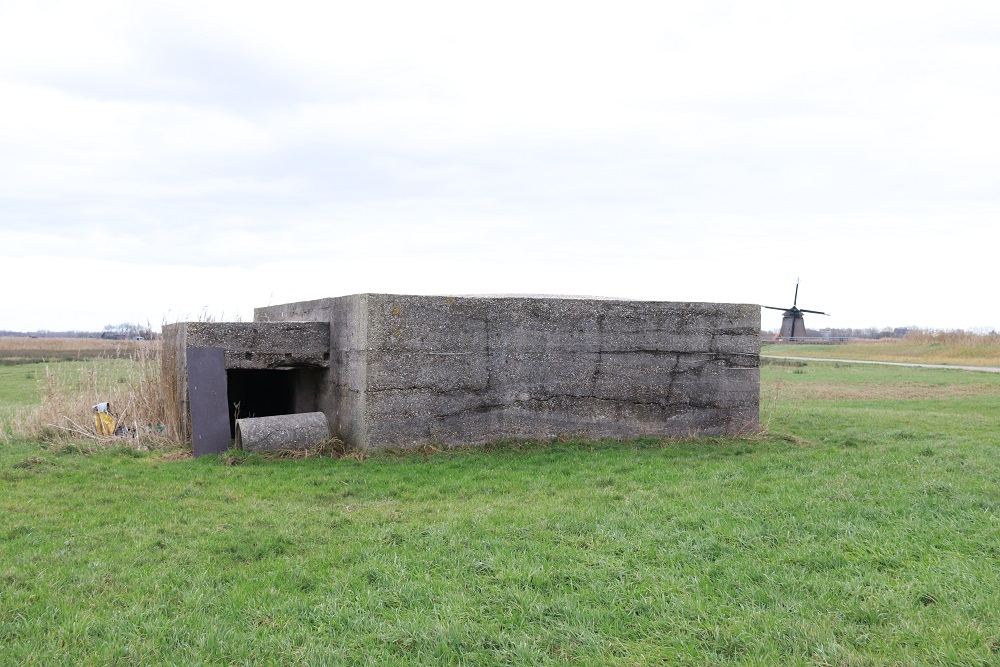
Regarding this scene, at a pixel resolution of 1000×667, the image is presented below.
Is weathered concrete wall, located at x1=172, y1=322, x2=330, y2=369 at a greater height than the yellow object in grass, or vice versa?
weathered concrete wall, located at x1=172, y1=322, x2=330, y2=369

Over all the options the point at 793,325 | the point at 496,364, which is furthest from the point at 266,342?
the point at 793,325

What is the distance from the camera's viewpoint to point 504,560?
438 cm

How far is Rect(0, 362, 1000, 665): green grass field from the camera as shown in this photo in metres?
3.35

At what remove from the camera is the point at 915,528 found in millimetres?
4875

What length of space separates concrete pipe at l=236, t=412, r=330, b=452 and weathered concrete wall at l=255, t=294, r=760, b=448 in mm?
402

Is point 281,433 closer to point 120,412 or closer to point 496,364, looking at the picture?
point 496,364

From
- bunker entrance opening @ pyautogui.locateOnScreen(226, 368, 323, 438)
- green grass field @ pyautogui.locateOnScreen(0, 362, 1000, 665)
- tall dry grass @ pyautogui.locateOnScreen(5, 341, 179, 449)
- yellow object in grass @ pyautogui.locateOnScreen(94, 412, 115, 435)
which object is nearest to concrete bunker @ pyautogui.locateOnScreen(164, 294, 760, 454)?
tall dry grass @ pyautogui.locateOnScreen(5, 341, 179, 449)

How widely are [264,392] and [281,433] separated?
10.7 ft

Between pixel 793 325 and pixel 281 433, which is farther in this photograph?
pixel 793 325

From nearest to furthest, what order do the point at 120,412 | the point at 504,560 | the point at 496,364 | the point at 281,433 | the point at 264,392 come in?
1. the point at 504,560
2. the point at 281,433
3. the point at 496,364
4. the point at 120,412
5. the point at 264,392

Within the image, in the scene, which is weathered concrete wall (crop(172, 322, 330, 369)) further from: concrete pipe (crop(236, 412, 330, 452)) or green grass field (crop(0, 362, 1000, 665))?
green grass field (crop(0, 362, 1000, 665))

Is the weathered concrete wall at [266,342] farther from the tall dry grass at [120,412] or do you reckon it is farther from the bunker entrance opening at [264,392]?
the tall dry grass at [120,412]

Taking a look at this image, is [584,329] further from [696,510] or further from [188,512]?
[188,512]

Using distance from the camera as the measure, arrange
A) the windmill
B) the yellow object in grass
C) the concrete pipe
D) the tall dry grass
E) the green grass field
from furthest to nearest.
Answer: the windmill, the yellow object in grass, the tall dry grass, the concrete pipe, the green grass field
